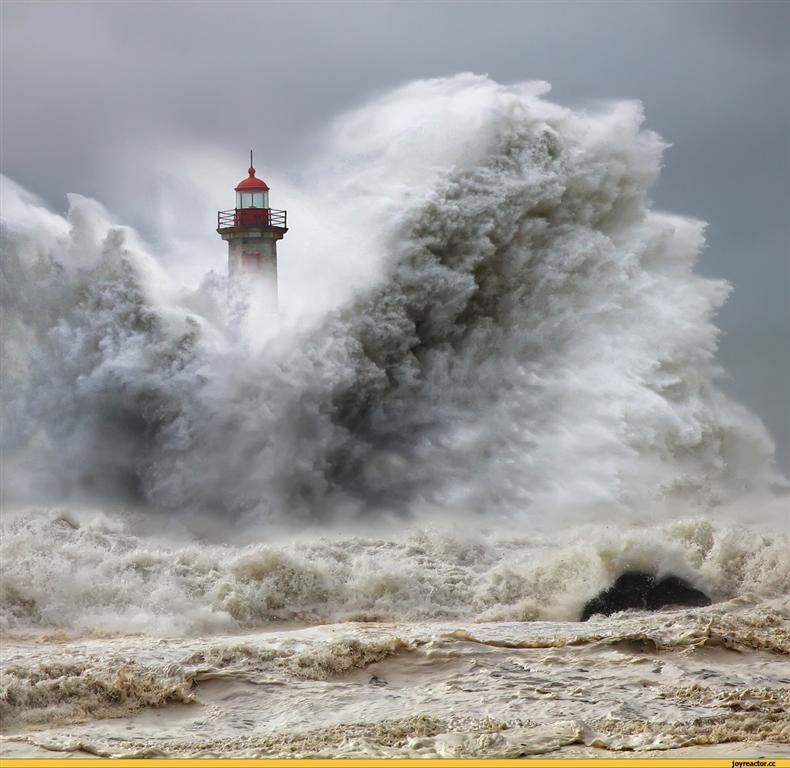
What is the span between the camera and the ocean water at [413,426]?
15.0 meters

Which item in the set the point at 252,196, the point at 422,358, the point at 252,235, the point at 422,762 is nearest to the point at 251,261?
the point at 252,235

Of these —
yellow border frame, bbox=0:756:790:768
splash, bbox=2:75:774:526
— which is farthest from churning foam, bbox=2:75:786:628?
yellow border frame, bbox=0:756:790:768

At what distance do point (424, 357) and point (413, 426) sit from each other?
0.86 m

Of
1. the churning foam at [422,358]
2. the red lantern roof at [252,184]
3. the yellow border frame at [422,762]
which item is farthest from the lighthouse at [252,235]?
the yellow border frame at [422,762]

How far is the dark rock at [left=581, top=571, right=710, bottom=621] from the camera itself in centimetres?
1557

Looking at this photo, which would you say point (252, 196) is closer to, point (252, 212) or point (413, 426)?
point (252, 212)

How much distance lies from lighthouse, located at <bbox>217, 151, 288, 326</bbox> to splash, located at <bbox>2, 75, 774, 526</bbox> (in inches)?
45.2

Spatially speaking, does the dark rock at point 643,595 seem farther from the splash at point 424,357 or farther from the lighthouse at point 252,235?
the lighthouse at point 252,235

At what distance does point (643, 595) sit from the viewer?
1580 cm

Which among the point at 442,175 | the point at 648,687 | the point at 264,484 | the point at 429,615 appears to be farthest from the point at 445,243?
the point at 648,687

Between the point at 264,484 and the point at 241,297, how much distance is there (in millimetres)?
2932

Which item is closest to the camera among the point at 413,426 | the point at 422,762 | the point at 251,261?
the point at 422,762

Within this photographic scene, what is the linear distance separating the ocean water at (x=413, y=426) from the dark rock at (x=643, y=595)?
16 cm

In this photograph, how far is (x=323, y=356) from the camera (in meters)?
18.5
